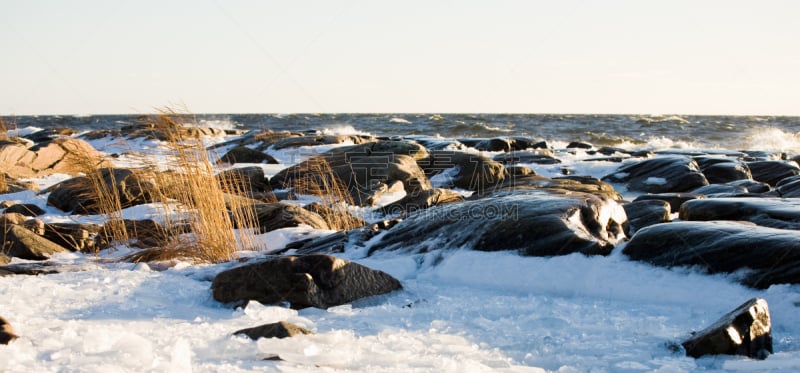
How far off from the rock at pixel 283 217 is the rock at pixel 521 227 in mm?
1167

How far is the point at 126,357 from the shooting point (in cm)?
215

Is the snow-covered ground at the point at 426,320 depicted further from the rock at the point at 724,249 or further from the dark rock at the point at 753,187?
the dark rock at the point at 753,187

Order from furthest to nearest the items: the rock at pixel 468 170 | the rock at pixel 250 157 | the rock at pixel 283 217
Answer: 1. the rock at pixel 250 157
2. the rock at pixel 468 170
3. the rock at pixel 283 217

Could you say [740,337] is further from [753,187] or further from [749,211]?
[753,187]

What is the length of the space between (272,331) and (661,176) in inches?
359

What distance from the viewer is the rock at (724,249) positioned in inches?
127

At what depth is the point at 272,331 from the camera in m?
2.55

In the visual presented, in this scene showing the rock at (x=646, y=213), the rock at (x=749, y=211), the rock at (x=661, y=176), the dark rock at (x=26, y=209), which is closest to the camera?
the rock at (x=749, y=211)

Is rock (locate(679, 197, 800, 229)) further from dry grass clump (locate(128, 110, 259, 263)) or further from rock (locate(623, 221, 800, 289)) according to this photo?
dry grass clump (locate(128, 110, 259, 263))

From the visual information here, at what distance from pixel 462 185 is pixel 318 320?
6973mm

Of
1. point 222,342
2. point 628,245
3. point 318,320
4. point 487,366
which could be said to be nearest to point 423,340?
point 487,366

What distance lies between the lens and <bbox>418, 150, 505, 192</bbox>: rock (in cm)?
961

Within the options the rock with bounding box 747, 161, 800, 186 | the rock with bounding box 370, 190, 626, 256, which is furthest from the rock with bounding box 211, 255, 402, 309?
the rock with bounding box 747, 161, 800, 186

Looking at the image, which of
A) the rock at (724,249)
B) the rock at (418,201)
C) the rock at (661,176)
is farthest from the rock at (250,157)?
the rock at (724,249)
